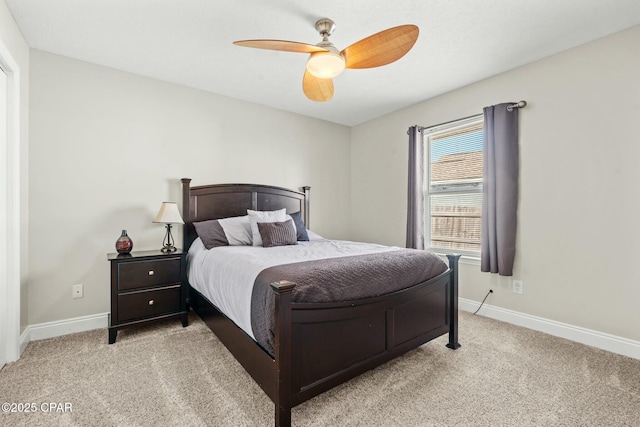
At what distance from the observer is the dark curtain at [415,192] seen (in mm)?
3729

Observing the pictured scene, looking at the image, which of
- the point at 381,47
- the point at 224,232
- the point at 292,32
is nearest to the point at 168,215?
the point at 224,232

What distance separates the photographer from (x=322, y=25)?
2186mm

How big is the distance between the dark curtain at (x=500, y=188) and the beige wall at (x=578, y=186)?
9 centimetres

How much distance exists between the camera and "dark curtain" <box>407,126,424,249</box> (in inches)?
147

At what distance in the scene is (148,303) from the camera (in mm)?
2672

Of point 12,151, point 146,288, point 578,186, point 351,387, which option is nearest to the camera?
point 351,387

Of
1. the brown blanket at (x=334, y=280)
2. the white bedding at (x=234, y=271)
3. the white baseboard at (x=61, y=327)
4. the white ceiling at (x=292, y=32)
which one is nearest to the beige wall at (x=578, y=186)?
the white ceiling at (x=292, y=32)

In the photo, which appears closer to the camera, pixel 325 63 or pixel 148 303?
pixel 325 63

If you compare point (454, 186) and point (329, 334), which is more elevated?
point (454, 186)

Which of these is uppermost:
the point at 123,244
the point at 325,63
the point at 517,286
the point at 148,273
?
the point at 325,63

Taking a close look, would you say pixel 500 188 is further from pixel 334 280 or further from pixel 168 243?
pixel 168 243

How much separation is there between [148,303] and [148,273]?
0.88 feet

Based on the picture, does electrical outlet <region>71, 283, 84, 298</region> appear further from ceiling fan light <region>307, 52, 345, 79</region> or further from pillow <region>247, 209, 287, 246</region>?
ceiling fan light <region>307, 52, 345, 79</region>

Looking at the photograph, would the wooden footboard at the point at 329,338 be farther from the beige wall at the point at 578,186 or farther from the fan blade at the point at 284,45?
the fan blade at the point at 284,45
